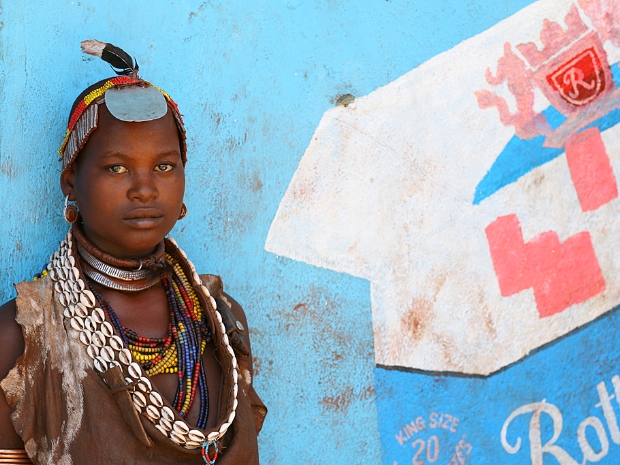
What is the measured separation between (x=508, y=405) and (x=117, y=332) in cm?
144

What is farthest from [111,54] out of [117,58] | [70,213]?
[70,213]

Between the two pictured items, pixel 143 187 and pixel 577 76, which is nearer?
pixel 143 187

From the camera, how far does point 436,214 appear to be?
10.1 ft

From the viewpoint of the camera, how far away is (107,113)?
235 centimetres

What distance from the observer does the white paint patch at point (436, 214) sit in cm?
299

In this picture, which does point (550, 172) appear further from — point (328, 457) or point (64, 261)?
point (64, 261)

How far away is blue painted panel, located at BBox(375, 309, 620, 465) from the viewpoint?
9.77 feet

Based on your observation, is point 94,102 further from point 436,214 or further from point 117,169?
point 436,214

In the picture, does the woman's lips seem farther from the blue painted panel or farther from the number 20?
the number 20

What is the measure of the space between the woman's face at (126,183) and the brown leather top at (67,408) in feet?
0.92

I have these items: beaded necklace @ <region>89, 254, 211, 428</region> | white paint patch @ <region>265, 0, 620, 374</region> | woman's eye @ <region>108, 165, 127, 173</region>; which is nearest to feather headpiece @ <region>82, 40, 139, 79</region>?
woman's eye @ <region>108, 165, 127, 173</region>

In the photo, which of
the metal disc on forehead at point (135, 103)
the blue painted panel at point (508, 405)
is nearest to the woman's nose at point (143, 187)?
the metal disc on forehead at point (135, 103)

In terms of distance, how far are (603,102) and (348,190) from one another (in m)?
0.99

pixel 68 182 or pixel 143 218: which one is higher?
pixel 68 182
